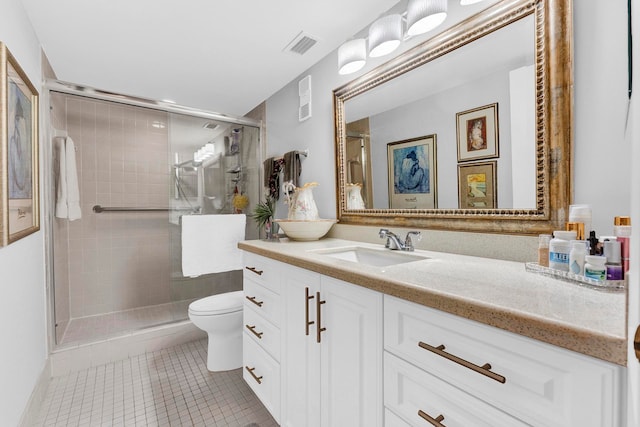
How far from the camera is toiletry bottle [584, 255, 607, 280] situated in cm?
69

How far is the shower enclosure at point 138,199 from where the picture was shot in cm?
277

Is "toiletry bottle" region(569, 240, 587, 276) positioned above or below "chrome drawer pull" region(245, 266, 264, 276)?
above

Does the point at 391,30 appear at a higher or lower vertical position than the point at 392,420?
higher

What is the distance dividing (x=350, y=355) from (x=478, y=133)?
99cm

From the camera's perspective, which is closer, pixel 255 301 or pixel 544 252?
pixel 544 252

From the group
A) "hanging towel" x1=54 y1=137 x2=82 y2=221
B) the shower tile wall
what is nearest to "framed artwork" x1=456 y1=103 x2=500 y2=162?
"hanging towel" x1=54 y1=137 x2=82 y2=221

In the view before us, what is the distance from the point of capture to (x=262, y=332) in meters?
1.54

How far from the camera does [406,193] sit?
153 centimetres

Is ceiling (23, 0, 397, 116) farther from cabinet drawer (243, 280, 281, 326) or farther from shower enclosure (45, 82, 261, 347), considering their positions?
cabinet drawer (243, 280, 281, 326)

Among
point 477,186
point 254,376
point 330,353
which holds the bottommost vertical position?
point 254,376

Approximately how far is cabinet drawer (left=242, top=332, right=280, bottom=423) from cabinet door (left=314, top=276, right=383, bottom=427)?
39cm

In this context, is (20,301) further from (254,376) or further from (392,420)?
(392,420)

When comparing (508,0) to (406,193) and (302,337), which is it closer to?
(406,193)

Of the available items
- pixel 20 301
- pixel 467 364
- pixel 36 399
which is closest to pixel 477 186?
pixel 467 364
